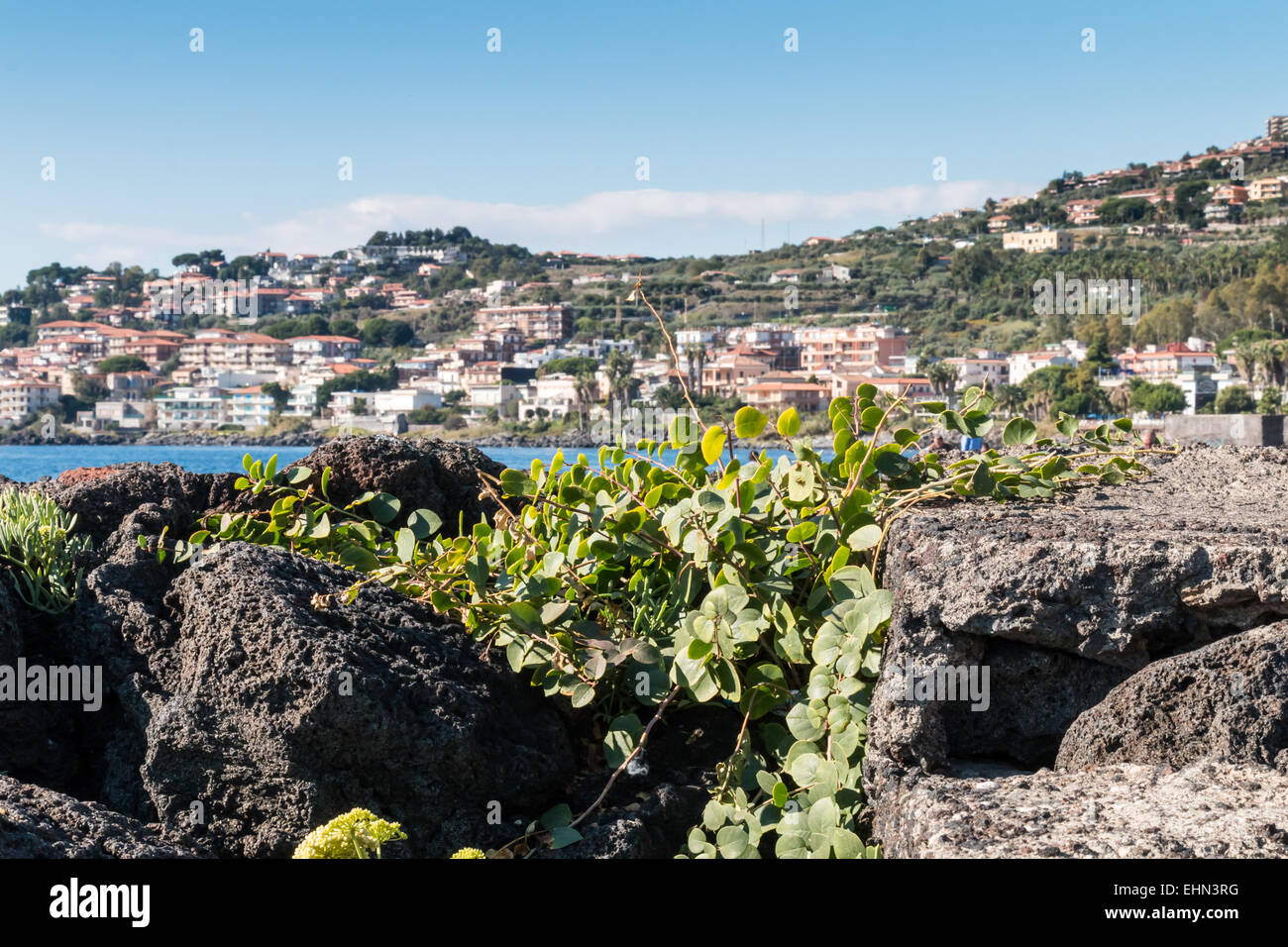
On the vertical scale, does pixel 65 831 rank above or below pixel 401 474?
below

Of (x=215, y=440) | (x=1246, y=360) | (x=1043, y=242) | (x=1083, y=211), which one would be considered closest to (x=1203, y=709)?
(x=215, y=440)

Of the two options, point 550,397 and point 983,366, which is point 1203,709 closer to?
point 983,366

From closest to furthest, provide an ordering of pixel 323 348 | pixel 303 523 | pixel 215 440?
pixel 303 523 < pixel 215 440 < pixel 323 348

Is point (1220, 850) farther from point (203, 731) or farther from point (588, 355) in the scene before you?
point (588, 355)

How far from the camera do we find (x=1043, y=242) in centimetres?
12475

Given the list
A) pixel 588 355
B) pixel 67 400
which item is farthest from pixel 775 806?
pixel 67 400

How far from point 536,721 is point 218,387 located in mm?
105159

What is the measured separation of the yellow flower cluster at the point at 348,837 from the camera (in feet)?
6.39

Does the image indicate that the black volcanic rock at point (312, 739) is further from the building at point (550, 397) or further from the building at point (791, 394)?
the building at point (550, 397)

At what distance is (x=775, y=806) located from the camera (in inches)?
96.0

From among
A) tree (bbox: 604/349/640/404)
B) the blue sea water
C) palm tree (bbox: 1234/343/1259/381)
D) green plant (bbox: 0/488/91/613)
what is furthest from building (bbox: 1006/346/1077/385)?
green plant (bbox: 0/488/91/613)

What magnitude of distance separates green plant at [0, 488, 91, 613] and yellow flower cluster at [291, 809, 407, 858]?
1468mm

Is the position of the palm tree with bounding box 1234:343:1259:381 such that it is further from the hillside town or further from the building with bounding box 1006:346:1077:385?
the building with bounding box 1006:346:1077:385

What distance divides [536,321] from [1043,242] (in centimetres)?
5422
